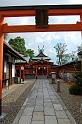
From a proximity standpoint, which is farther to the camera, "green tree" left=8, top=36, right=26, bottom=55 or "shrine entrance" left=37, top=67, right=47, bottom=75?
"green tree" left=8, top=36, right=26, bottom=55

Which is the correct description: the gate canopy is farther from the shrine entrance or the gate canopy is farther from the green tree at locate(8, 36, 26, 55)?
the green tree at locate(8, 36, 26, 55)

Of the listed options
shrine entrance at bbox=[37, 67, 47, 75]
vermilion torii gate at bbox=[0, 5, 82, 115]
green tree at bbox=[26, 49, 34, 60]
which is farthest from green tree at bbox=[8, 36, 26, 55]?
vermilion torii gate at bbox=[0, 5, 82, 115]

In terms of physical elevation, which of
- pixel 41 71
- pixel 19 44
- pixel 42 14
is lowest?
pixel 41 71

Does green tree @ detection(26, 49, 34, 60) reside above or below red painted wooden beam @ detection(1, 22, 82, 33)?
above

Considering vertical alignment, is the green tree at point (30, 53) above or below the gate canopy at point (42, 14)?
above

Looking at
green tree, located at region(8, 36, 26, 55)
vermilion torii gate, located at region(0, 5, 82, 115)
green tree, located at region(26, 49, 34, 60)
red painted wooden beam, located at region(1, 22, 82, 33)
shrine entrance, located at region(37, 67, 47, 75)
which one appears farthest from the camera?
green tree, located at region(26, 49, 34, 60)

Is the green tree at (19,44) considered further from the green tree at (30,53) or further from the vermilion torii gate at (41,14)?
the vermilion torii gate at (41,14)

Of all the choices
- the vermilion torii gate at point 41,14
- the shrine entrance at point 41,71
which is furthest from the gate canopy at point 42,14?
the shrine entrance at point 41,71

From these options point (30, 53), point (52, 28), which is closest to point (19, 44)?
point (30, 53)

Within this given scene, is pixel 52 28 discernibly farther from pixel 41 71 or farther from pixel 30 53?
pixel 30 53

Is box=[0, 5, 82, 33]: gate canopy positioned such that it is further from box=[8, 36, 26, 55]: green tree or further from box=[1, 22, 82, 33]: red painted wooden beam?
box=[8, 36, 26, 55]: green tree

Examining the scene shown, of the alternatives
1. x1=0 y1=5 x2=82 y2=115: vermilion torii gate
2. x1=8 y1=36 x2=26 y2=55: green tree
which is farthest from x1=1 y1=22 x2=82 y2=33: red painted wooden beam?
x1=8 y1=36 x2=26 y2=55: green tree

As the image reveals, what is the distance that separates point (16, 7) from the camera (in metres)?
9.36

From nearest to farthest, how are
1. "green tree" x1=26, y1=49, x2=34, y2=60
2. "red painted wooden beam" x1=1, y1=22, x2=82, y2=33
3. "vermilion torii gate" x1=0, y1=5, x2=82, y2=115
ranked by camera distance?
"vermilion torii gate" x1=0, y1=5, x2=82, y2=115 → "red painted wooden beam" x1=1, y1=22, x2=82, y2=33 → "green tree" x1=26, y1=49, x2=34, y2=60
